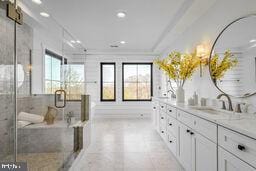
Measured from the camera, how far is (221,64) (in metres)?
2.43

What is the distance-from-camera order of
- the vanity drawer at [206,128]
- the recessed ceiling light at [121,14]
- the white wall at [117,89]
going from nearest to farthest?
the vanity drawer at [206,128] → the recessed ceiling light at [121,14] → the white wall at [117,89]

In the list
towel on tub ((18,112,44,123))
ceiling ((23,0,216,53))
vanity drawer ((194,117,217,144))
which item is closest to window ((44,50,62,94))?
towel on tub ((18,112,44,123))

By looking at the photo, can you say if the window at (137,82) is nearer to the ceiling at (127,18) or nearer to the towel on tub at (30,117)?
the ceiling at (127,18)

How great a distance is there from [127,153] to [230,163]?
82.7 inches

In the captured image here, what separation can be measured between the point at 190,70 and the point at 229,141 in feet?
6.60

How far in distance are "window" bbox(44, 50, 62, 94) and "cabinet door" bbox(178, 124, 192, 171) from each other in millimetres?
2822

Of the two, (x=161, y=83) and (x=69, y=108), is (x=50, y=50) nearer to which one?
(x=69, y=108)

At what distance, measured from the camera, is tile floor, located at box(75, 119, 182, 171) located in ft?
8.64

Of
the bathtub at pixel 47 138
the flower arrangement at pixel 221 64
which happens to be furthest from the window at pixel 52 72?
the flower arrangement at pixel 221 64

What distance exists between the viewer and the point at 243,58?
2.03 meters

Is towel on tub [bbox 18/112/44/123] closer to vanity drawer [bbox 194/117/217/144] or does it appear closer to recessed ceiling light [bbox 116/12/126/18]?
recessed ceiling light [bbox 116/12/126/18]

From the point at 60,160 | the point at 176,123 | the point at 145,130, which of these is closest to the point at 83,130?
the point at 60,160

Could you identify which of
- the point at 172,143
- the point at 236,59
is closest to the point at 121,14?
the point at 236,59

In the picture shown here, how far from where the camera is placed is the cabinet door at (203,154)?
5.12ft
